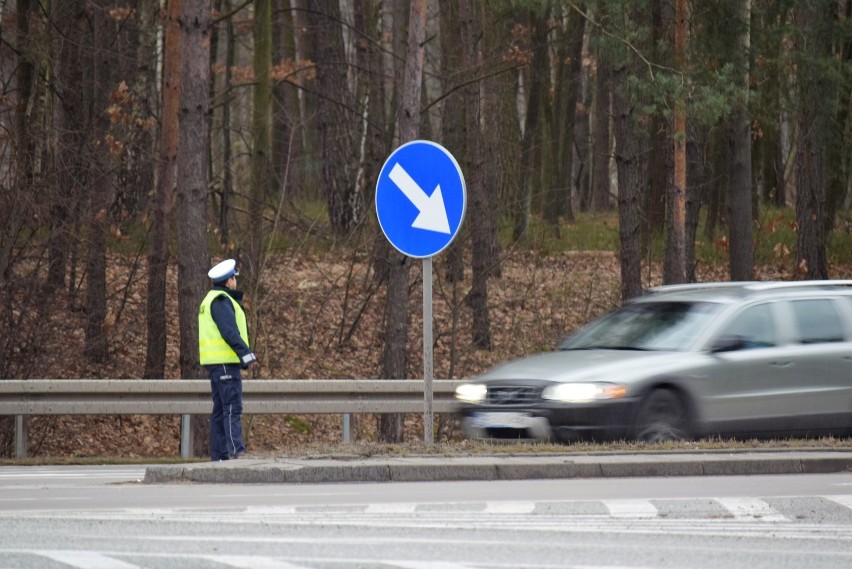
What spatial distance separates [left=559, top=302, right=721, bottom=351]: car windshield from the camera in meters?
14.2

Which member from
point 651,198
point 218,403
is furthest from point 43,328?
point 651,198

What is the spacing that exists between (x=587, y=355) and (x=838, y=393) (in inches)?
105

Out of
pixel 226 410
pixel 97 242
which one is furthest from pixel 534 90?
pixel 226 410

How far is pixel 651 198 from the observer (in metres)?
37.2

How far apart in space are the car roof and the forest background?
640 cm

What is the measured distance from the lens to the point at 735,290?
49.2ft

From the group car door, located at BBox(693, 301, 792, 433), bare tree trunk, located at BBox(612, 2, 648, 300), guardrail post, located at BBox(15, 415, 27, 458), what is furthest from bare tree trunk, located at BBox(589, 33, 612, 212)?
car door, located at BBox(693, 301, 792, 433)

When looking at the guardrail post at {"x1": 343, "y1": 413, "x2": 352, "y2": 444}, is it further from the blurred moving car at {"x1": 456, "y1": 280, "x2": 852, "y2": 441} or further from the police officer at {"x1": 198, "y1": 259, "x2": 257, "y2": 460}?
the blurred moving car at {"x1": 456, "y1": 280, "x2": 852, "y2": 441}

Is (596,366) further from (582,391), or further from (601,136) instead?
(601,136)

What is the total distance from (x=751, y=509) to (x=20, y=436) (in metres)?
9.75

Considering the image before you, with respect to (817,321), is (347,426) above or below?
below

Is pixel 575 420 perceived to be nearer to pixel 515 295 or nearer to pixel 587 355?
pixel 587 355

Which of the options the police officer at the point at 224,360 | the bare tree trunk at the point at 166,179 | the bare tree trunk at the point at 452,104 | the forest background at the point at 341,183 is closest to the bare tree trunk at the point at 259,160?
the forest background at the point at 341,183

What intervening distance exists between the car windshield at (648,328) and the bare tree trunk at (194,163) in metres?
6.84
